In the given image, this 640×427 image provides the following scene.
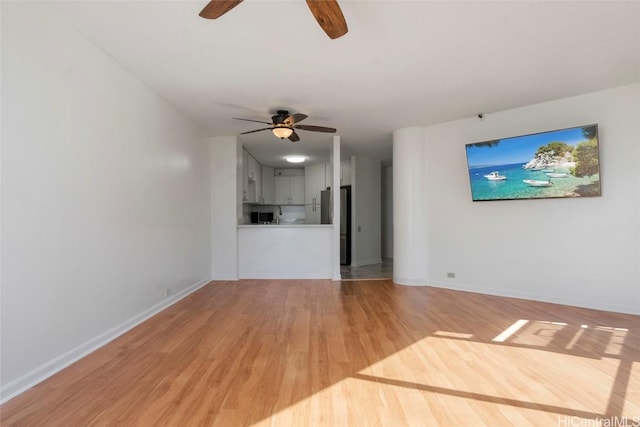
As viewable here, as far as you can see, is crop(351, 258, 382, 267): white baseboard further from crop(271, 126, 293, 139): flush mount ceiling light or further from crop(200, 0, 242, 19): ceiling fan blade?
crop(200, 0, 242, 19): ceiling fan blade

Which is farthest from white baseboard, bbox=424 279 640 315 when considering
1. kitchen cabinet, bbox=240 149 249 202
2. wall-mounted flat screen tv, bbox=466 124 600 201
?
kitchen cabinet, bbox=240 149 249 202

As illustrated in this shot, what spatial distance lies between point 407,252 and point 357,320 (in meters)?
2.20

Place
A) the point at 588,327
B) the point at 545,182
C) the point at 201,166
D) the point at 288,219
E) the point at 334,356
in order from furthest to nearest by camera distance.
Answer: the point at 288,219, the point at 201,166, the point at 545,182, the point at 588,327, the point at 334,356

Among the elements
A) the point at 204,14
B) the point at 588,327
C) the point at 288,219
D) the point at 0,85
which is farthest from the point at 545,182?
the point at 288,219

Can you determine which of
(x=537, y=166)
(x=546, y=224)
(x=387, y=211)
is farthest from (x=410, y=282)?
(x=387, y=211)

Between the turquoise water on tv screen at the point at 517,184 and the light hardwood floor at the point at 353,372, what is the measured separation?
4.98ft

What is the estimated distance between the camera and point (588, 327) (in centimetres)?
317

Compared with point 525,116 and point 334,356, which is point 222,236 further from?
point 525,116

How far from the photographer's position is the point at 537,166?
4.04 meters

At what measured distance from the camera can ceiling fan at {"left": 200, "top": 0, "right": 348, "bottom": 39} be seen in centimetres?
177

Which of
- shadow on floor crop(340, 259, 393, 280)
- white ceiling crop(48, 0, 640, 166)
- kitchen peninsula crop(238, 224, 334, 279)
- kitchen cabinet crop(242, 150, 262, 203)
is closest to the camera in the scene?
white ceiling crop(48, 0, 640, 166)

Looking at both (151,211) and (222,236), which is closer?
(151,211)

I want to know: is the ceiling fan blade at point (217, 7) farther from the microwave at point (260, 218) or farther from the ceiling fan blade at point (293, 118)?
the microwave at point (260, 218)

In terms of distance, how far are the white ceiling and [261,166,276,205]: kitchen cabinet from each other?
4.25 meters
